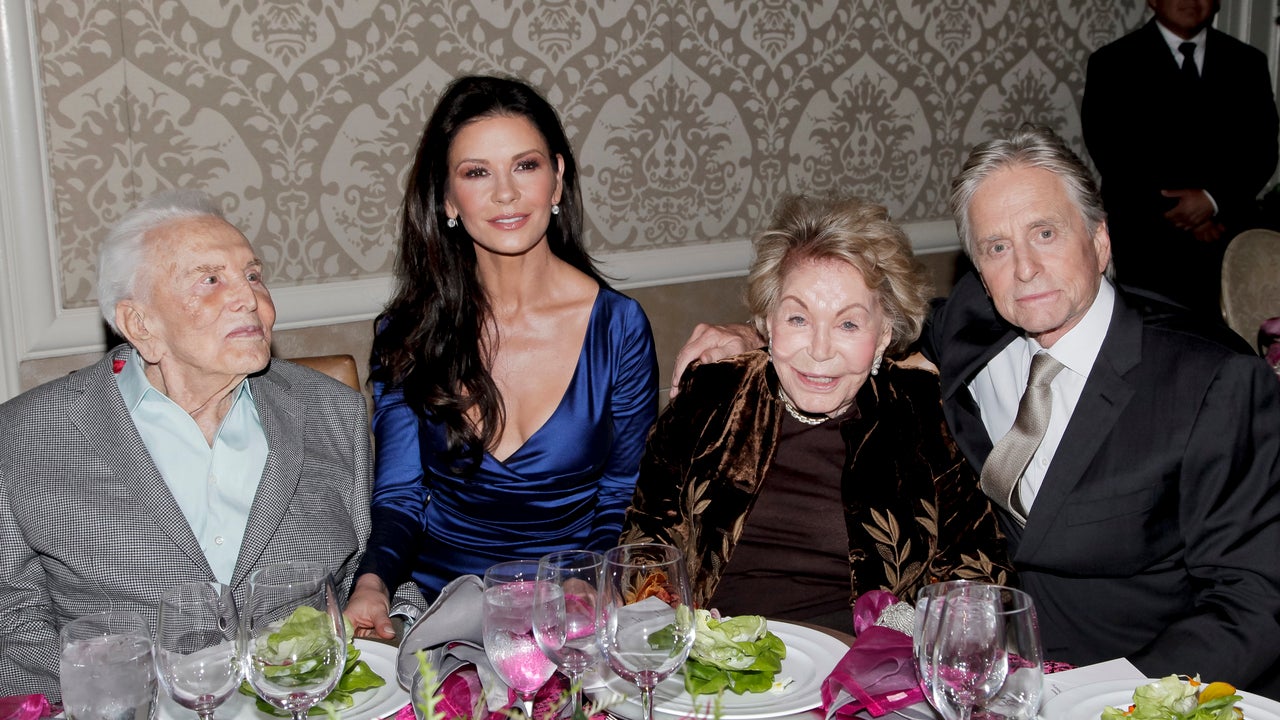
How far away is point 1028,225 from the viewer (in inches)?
76.7

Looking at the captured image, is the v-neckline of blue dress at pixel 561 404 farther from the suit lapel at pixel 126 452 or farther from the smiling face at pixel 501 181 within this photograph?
the suit lapel at pixel 126 452

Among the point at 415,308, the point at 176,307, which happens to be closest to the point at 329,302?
the point at 415,308

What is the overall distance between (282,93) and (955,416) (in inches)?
80.4

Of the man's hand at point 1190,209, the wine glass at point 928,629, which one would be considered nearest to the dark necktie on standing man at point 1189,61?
the man's hand at point 1190,209

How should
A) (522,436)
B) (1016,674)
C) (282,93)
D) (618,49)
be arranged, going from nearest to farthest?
1. (1016,674)
2. (522,436)
3. (282,93)
4. (618,49)

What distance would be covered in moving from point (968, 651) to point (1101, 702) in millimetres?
304

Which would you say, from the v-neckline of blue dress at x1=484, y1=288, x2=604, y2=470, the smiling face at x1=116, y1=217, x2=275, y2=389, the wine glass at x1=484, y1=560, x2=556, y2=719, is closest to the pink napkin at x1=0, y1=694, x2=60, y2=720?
the wine glass at x1=484, y1=560, x2=556, y2=719

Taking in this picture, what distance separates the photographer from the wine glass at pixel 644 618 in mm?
1152

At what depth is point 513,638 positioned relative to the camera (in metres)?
1.19

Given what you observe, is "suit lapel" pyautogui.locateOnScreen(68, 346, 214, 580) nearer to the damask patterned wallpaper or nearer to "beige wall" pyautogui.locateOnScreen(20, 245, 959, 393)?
the damask patterned wallpaper

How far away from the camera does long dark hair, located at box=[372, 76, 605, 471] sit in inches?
96.3

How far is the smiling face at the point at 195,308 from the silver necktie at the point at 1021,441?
125 cm

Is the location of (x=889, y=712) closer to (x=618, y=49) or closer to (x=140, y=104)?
(x=140, y=104)

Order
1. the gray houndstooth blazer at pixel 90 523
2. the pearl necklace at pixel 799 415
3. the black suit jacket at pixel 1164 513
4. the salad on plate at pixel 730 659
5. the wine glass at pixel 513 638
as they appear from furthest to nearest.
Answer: the pearl necklace at pixel 799 415 < the gray houndstooth blazer at pixel 90 523 < the black suit jacket at pixel 1164 513 < the salad on plate at pixel 730 659 < the wine glass at pixel 513 638
